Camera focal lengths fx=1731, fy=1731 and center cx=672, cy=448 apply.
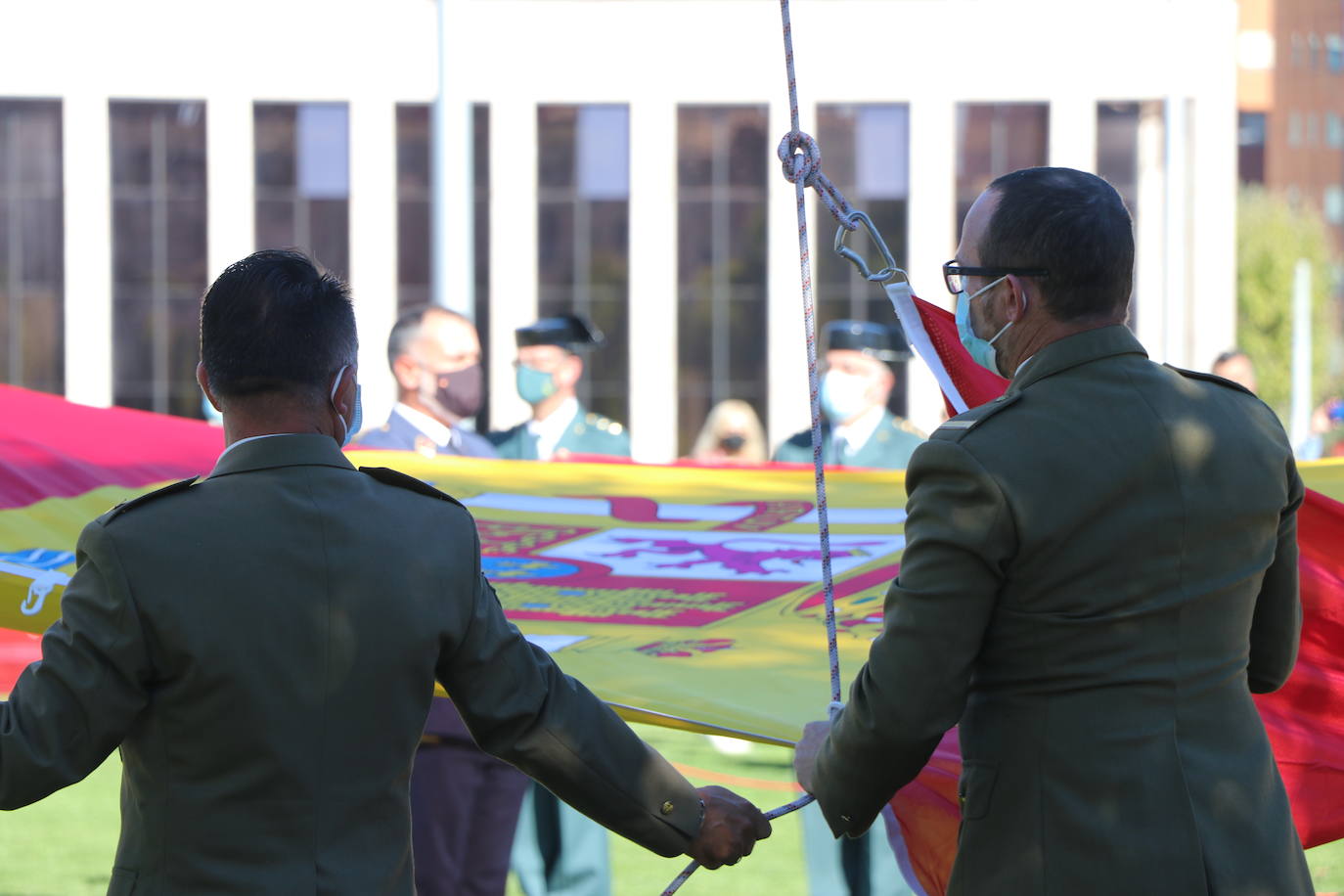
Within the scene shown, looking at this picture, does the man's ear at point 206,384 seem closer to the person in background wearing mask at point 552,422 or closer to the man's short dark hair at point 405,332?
the man's short dark hair at point 405,332

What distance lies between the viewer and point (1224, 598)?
2227mm

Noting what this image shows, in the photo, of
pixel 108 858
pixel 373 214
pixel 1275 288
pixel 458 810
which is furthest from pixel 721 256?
pixel 1275 288

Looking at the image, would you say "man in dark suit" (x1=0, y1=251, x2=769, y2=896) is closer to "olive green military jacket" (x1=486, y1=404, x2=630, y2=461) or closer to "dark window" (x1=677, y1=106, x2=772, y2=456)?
"olive green military jacket" (x1=486, y1=404, x2=630, y2=461)

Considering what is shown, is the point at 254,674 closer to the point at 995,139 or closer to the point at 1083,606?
the point at 1083,606

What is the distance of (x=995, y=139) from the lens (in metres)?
27.7

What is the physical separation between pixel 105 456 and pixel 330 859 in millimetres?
2502

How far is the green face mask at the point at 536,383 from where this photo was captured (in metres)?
8.20

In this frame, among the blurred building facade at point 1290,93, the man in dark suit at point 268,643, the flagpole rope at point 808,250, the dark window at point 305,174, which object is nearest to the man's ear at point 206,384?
the man in dark suit at point 268,643

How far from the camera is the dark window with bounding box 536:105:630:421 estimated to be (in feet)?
91.1

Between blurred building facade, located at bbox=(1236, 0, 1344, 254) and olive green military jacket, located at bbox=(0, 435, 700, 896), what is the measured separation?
223 feet

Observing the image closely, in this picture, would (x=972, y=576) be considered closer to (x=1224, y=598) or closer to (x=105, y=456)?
(x=1224, y=598)

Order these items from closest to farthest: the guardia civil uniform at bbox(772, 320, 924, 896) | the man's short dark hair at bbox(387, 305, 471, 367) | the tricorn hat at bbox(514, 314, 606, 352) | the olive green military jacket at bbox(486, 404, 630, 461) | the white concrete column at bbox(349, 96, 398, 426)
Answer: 1. the guardia civil uniform at bbox(772, 320, 924, 896)
2. the man's short dark hair at bbox(387, 305, 471, 367)
3. the olive green military jacket at bbox(486, 404, 630, 461)
4. the tricorn hat at bbox(514, 314, 606, 352)
5. the white concrete column at bbox(349, 96, 398, 426)

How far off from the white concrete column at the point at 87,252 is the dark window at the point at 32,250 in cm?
19

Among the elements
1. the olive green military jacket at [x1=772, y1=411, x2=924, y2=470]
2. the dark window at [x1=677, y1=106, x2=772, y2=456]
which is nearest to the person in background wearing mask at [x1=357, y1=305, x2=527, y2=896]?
the olive green military jacket at [x1=772, y1=411, x2=924, y2=470]
